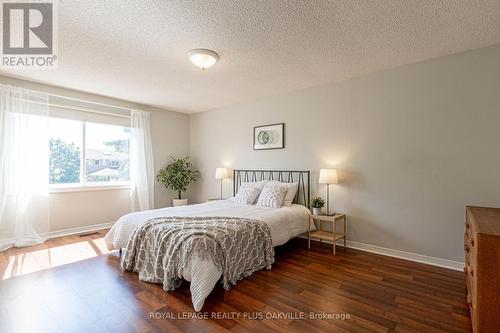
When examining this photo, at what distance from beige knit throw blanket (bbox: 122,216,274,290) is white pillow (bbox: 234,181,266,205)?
1.07 meters

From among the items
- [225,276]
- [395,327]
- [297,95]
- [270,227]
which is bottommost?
[395,327]

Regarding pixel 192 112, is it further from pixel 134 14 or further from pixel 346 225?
pixel 346 225

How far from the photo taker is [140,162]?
4938 mm

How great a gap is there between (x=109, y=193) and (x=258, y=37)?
4053 mm

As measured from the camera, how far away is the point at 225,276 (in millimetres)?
2340

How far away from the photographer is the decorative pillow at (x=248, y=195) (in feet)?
13.2

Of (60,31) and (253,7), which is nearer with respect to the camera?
(253,7)

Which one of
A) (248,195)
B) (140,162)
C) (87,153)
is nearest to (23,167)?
(87,153)

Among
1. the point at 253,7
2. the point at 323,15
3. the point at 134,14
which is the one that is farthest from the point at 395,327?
the point at 134,14

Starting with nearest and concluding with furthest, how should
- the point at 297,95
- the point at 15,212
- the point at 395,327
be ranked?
the point at 395,327, the point at 15,212, the point at 297,95

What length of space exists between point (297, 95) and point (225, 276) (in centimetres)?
309

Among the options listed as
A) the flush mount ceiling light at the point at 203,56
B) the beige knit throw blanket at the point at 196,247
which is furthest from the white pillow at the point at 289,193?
the flush mount ceiling light at the point at 203,56

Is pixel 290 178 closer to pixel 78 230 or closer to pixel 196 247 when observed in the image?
pixel 196 247

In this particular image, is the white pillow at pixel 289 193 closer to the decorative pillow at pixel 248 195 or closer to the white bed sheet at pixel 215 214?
the white bed sheet at pixel 215 214
